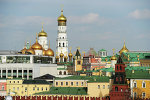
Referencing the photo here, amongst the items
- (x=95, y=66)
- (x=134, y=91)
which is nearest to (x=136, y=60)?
(x=95, y=66)

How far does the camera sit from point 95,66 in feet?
437

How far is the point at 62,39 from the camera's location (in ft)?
529

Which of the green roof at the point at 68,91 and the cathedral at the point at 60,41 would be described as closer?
the green roof at the point at 68,91

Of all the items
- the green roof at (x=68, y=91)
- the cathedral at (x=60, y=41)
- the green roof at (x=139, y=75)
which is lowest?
the green roof at (x=68, y=91)

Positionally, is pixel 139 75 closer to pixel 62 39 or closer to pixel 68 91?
pixel 68 91

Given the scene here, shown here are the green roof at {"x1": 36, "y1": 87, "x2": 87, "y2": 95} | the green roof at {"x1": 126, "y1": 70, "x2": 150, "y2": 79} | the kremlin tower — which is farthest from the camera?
the kremlin tower

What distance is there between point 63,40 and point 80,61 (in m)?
25.4

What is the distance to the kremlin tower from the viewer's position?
160375 mm

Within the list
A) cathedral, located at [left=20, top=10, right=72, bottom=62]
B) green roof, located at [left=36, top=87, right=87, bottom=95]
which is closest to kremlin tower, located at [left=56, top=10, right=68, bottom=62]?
cathedral, located at [left=20, top=10, right=72, bottom=62]

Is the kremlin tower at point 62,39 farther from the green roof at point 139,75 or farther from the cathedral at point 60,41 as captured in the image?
the green roof at point 139,75

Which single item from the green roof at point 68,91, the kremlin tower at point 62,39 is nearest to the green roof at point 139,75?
the green roof at point 68,91

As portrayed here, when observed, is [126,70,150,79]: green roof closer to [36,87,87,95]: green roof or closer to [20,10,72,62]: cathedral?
[36,87,87,95]: green roof

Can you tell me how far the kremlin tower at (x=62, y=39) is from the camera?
160m

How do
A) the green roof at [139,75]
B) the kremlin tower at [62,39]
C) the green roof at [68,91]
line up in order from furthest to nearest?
the kremlin tower at [62,39]
the green roof at [139,75]
the green roof at [68,91]
